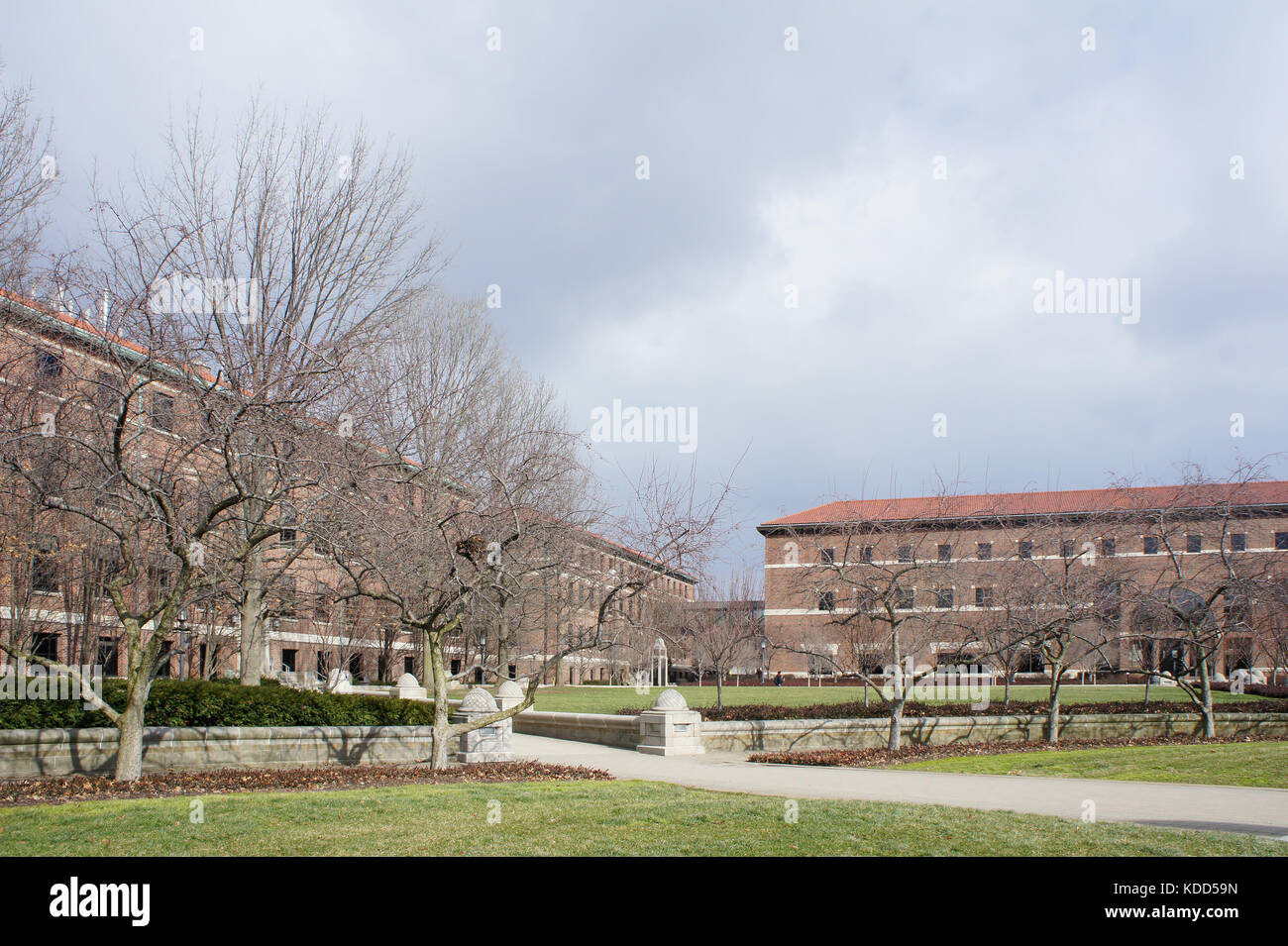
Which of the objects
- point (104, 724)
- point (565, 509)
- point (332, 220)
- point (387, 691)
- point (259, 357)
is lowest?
point (387, 691)

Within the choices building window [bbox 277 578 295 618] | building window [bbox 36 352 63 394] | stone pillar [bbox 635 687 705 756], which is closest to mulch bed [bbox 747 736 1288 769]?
stone pillar [bbox 635 687 705 756]

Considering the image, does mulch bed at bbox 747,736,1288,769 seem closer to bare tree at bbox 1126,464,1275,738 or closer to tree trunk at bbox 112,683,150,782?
bare tree at bbox 1126,464,1275,738

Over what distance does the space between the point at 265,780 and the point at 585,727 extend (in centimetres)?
1015

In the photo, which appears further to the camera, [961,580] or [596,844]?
[961,580]

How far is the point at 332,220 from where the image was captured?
67.1ft

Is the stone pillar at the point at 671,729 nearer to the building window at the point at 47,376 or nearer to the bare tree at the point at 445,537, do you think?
the bare tree at the point at 445,537

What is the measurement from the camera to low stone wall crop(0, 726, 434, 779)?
12797mm

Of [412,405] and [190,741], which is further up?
[412,405]

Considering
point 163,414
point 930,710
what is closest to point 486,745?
point 163,414
